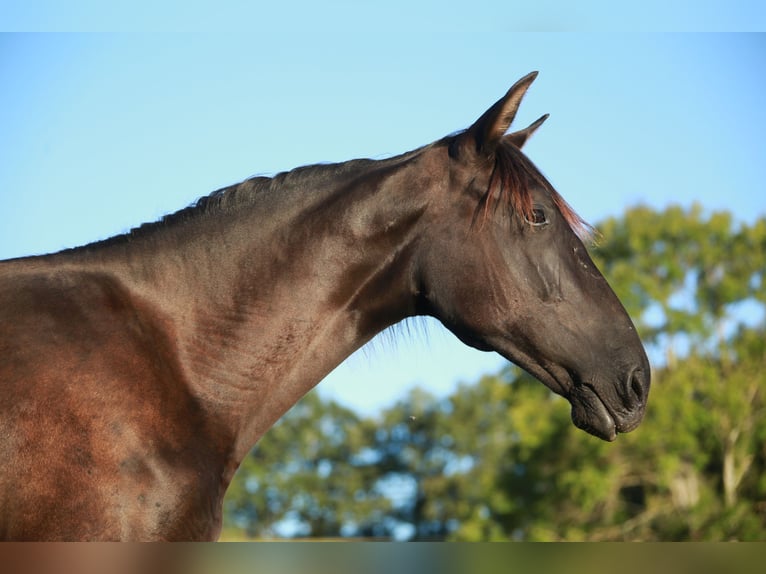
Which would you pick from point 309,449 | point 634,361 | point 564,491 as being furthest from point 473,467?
point 634,361

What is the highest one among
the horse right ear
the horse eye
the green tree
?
the horse right ear

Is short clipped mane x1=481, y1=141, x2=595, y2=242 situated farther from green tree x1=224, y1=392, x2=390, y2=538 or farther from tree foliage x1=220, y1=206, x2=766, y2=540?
green tree x1=224, y1=392, x2=390, y2=538

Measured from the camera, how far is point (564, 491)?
5291 cm

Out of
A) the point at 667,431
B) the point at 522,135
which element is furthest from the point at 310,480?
the point at 522,135

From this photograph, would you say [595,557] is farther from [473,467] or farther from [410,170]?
[473,467]

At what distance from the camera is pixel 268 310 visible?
15.6ft

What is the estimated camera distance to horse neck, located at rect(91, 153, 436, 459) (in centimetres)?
464

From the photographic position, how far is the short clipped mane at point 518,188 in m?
4.96

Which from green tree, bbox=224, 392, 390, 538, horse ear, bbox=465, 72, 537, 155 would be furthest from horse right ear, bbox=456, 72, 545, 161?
green tree, bbox=224, 392, 390, 538

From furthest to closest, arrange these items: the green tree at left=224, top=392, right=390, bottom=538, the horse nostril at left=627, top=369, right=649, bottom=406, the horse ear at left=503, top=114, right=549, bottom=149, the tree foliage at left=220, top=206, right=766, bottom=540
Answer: the green tree at left=224, top=392, right=390, bottom=538
the tree foliage at left=220, top=206, right=766, bottom=540
the horse ear at left=503, top=114, right=549, bottom=149
the horse nostril at left=627, top=369, right=649, bottom=406

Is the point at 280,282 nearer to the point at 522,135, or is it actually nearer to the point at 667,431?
the point at 522,135

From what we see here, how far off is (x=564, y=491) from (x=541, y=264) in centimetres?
5037

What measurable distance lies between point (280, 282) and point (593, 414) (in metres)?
1.86

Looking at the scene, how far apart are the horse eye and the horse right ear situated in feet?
1.35
